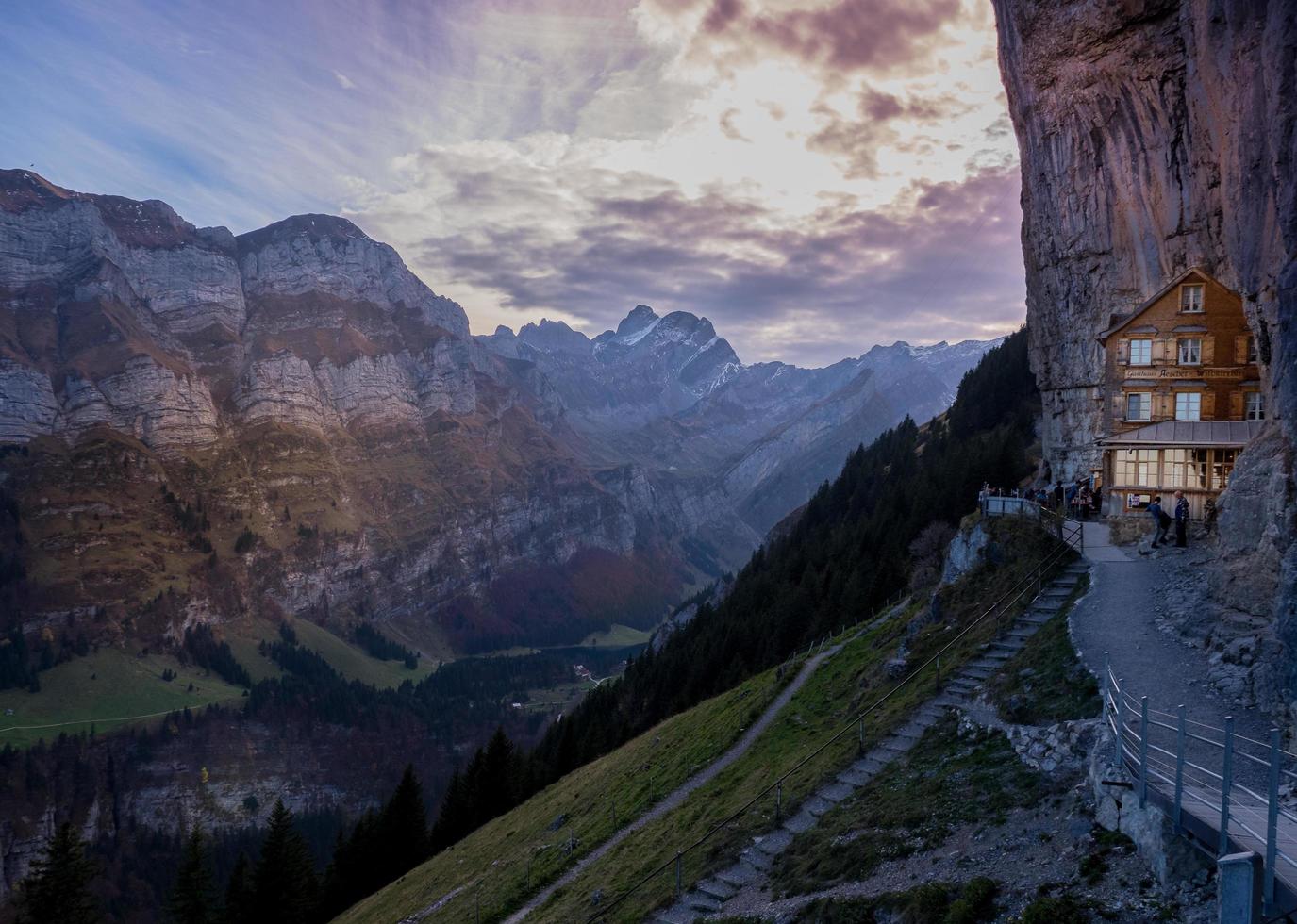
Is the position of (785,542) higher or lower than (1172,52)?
lower

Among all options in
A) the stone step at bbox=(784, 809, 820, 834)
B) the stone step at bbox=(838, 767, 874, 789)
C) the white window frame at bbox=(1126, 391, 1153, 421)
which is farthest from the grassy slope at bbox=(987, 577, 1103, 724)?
the white window frame at bbox=(1126, 391, 1153, 421)

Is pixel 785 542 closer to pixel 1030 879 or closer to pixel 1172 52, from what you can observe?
pixel 1172 52

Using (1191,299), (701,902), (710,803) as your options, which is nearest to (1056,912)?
(701,902)

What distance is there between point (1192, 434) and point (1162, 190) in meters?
20.9

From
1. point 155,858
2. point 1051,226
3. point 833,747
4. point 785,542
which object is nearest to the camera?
point 833,747

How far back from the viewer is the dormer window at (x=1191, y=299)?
4125 centimetres

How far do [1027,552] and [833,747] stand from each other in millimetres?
13377

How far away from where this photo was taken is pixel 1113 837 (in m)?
15.1

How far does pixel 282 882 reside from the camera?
204ft

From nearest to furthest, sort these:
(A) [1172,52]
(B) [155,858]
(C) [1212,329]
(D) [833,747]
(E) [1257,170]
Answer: (E) [1257,170]
(D) [833,747]
(C) [1212,329]
(A) [1172,52]
(B) [155,858]

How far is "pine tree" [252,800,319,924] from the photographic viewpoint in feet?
201

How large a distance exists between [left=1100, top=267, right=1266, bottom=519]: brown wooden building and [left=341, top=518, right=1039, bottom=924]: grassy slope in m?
9.88

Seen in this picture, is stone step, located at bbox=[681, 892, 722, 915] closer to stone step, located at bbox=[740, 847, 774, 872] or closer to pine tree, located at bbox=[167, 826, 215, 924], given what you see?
stone step, located at bbox=[740, 847, 774, 872]

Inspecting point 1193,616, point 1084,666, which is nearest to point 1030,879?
point 1084,666
